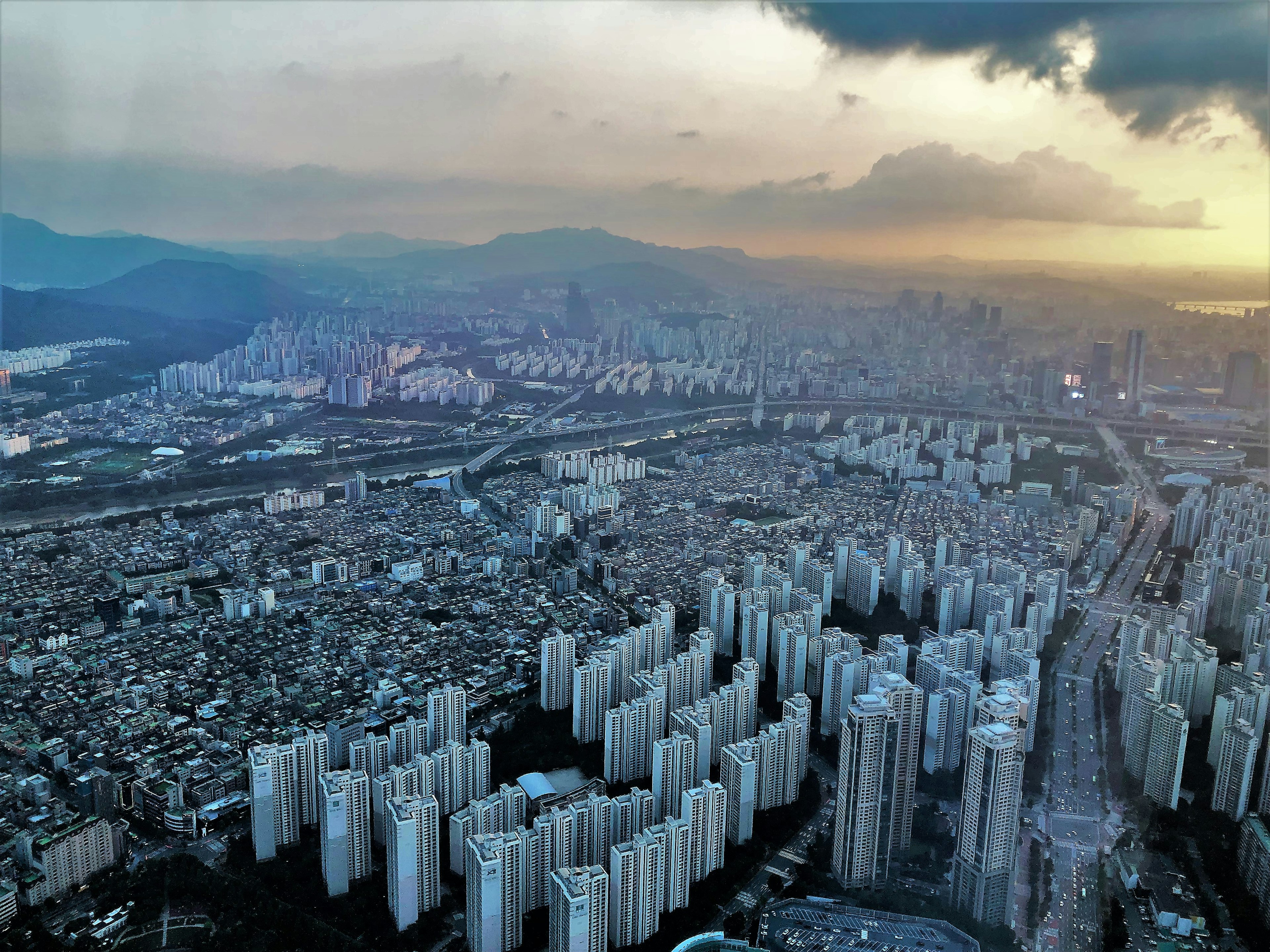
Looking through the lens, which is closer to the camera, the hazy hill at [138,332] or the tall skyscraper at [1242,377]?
the tall skyscraper at [1242,377]

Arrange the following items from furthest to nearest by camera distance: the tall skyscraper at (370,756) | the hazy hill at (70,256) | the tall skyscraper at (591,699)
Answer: the hazy hill at (70,256) < the tall skyscraper at (591,699) < the tall skyscraper at (370,756)

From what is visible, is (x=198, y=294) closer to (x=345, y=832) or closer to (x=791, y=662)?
(x=791, y=662)

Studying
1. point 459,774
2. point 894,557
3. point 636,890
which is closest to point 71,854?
point 459,774

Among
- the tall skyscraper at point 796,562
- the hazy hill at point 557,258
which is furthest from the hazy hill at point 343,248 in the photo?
the tall skyscraper at point 796,562

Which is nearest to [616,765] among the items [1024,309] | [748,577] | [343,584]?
[748,577]

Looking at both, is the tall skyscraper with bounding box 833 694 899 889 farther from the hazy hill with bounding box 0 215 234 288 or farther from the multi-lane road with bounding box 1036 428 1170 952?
the hazy hill with bounding box 0 215 234 288

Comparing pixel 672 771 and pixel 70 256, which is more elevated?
pixel 70 256

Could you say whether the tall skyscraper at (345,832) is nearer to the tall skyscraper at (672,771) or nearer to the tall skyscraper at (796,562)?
the tall skyscraper at (672,771)

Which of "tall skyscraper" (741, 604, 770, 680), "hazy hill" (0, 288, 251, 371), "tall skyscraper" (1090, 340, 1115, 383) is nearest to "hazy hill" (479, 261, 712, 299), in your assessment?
"hazy hill" (0, 288, 251, 371)
